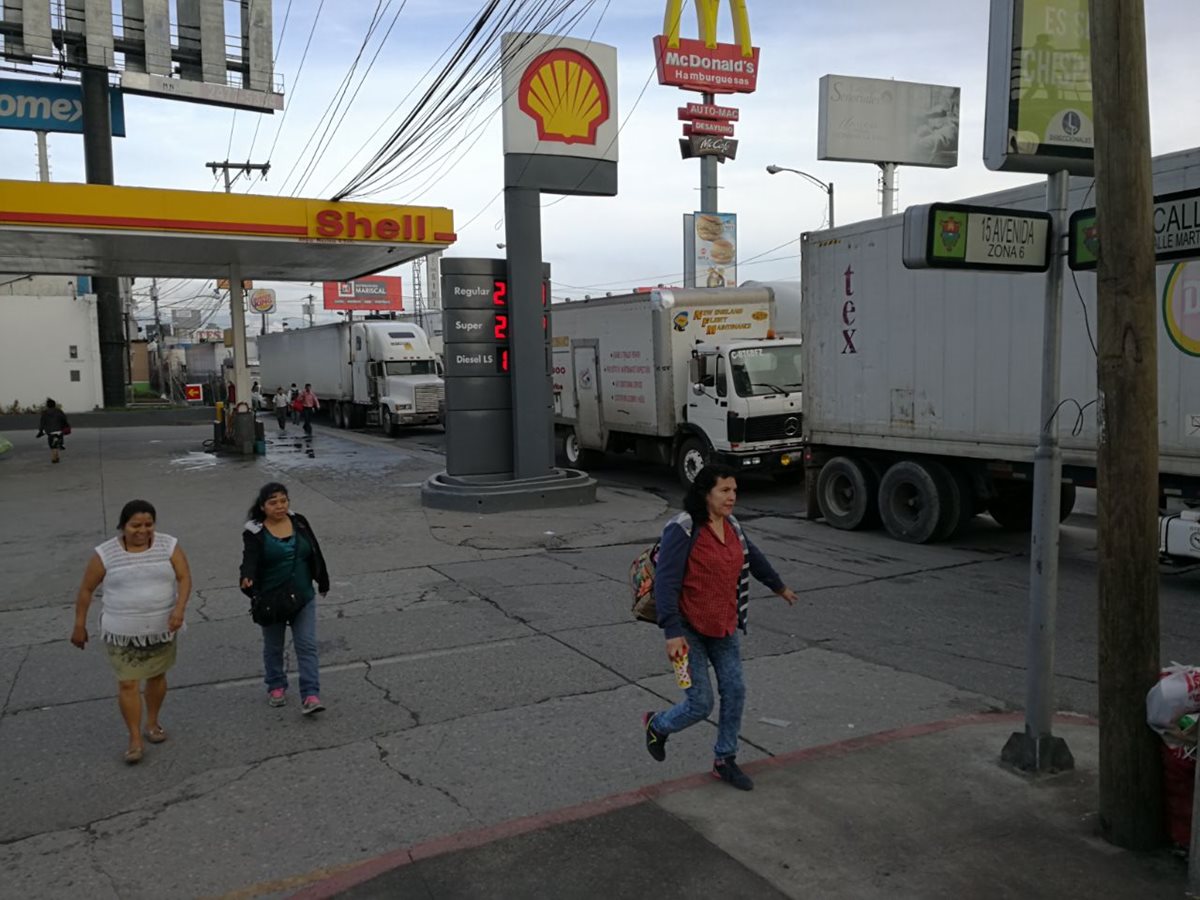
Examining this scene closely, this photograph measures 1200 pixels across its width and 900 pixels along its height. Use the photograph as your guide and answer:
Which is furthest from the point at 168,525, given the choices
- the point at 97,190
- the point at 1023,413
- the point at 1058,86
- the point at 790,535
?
the point at 1058,86

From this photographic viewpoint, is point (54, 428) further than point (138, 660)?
Yes

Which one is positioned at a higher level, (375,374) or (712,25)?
(712,25)

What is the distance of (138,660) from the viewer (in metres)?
5.39

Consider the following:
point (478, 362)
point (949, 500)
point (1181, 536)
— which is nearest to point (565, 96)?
point (478, 362)

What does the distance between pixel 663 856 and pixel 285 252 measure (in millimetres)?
19427

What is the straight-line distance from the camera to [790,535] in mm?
13016

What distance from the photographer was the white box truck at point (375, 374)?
1236 inches

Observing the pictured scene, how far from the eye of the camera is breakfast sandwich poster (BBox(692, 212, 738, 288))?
155 ft

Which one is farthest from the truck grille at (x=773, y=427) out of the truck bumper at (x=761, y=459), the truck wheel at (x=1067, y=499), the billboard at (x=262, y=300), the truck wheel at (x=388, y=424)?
the billboard at (x=262, y=300)

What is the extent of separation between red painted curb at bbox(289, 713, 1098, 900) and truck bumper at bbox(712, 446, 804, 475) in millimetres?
9826

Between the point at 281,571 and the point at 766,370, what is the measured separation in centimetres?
1132

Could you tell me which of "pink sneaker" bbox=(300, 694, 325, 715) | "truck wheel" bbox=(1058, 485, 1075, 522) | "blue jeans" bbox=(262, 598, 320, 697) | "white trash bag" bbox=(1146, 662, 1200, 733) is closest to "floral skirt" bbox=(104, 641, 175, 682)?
"blue jeans" bbox=(262, 598, 320, 697)

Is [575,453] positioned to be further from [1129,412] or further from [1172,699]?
[1172,699]

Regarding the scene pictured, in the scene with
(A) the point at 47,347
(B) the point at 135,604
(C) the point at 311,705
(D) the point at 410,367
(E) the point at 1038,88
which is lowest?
(C) the point at 311,705
